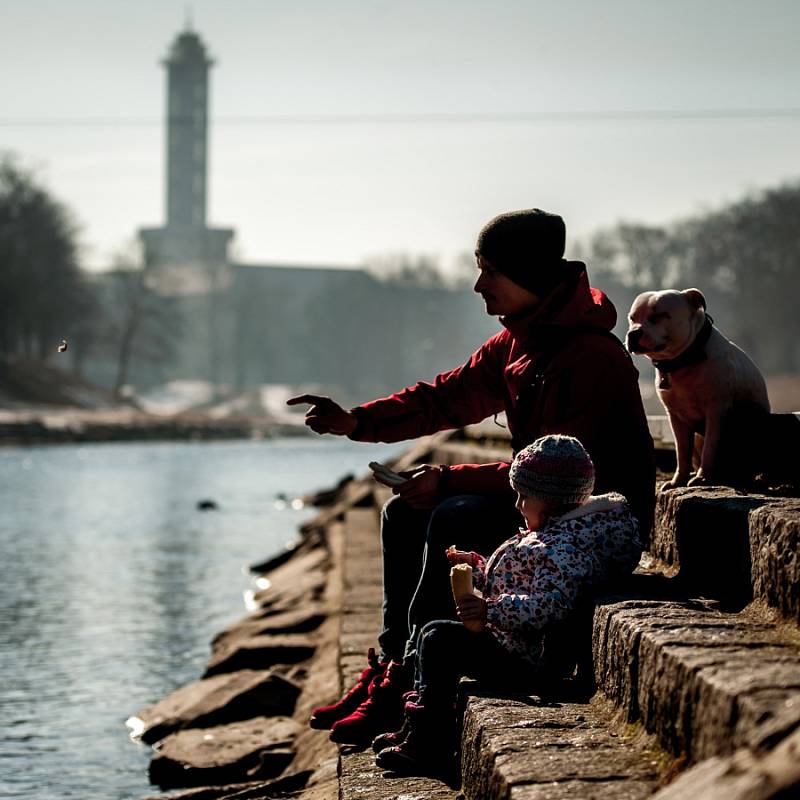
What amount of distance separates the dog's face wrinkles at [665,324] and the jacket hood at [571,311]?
47cm

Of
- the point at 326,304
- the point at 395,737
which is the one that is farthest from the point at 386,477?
the point at 326,304

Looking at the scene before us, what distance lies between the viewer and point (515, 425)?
496 centimetres

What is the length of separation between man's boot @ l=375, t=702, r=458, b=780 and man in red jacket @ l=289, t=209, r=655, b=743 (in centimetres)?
32

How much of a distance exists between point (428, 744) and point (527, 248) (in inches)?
60.6

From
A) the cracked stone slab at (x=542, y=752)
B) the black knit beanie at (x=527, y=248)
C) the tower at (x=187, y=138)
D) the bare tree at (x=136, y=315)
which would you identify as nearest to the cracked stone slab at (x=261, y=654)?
the black knit beanie at (x=527, y=248)

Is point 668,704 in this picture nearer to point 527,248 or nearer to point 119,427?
point 527,248

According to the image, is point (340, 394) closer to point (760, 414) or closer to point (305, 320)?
point (305, 320)

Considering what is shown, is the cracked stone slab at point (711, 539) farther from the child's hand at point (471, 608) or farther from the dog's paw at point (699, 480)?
the child's hand at point (471, 608)

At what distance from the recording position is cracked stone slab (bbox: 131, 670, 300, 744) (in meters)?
7.84

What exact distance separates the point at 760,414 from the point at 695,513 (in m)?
0.91

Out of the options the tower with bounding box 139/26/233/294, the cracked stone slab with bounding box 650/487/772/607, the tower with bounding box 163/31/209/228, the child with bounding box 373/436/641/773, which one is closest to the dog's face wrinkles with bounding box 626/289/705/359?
the cracked stone slab with bounding box 650/487/772/607

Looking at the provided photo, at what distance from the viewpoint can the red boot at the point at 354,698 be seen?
5.09 m

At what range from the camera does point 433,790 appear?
4.09 m

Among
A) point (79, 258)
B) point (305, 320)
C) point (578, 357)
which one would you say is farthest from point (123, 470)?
point (305, 320)
